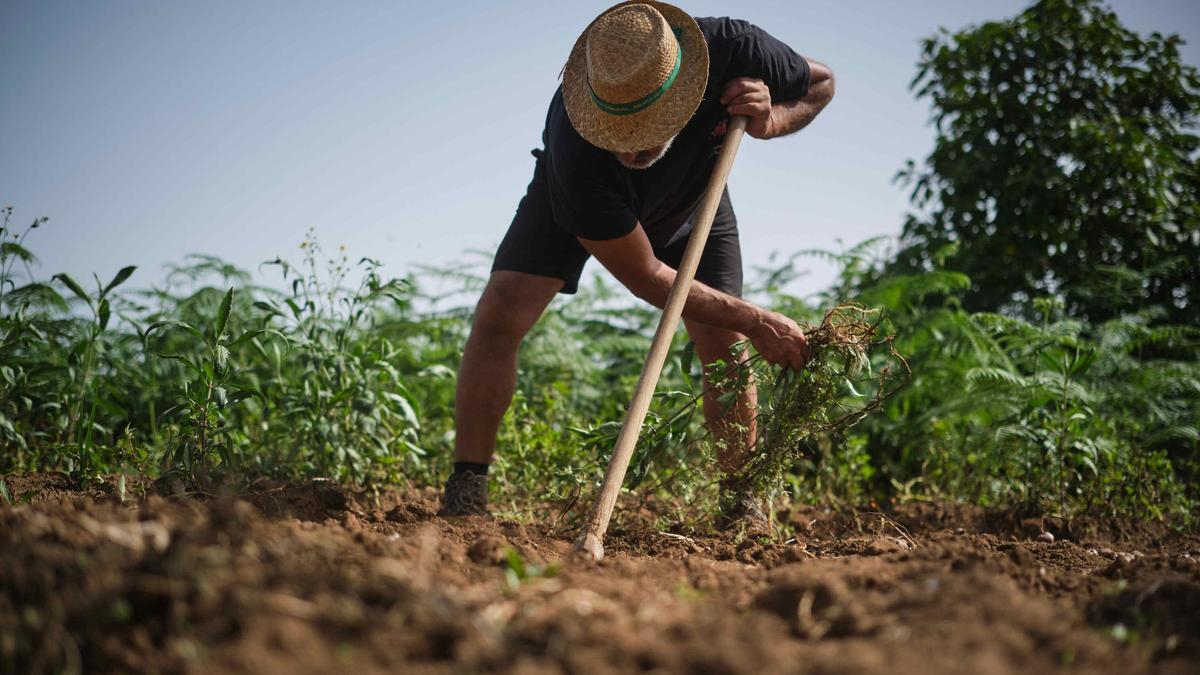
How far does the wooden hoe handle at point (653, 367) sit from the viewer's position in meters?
2.15

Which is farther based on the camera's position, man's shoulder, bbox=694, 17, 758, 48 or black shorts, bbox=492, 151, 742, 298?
black shorts, bbox=492, 151, 742, 298

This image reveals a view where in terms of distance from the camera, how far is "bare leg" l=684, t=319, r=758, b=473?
2.71 m

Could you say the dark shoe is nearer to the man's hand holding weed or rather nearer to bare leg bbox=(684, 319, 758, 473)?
bare leg bbox=(684, 319, 758, 473)

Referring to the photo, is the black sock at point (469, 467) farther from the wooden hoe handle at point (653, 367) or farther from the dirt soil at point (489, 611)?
the dirt soil at point (489, 611)

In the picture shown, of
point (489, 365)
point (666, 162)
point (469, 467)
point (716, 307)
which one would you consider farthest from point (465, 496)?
point (666, 162)

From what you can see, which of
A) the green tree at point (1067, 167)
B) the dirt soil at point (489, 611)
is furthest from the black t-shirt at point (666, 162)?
the green tree at point (1067, 167)

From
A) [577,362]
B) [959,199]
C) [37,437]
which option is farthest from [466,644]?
[959,199]

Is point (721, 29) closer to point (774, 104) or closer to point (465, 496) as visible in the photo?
point (774, 104)

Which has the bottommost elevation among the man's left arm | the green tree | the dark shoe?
the dark shoe

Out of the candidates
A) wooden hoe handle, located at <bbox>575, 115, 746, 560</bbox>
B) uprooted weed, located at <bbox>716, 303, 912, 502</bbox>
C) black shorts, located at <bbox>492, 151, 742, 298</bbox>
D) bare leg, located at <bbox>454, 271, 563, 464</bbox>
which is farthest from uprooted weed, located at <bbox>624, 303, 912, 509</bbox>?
bare leg, located at <bbox>454, 271, 563, 464</bbox>

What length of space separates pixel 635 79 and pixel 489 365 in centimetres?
123

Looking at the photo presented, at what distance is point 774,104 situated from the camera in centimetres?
290

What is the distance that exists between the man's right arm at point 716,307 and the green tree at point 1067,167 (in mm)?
3730

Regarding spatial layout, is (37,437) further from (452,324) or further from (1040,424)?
(1040,424)
